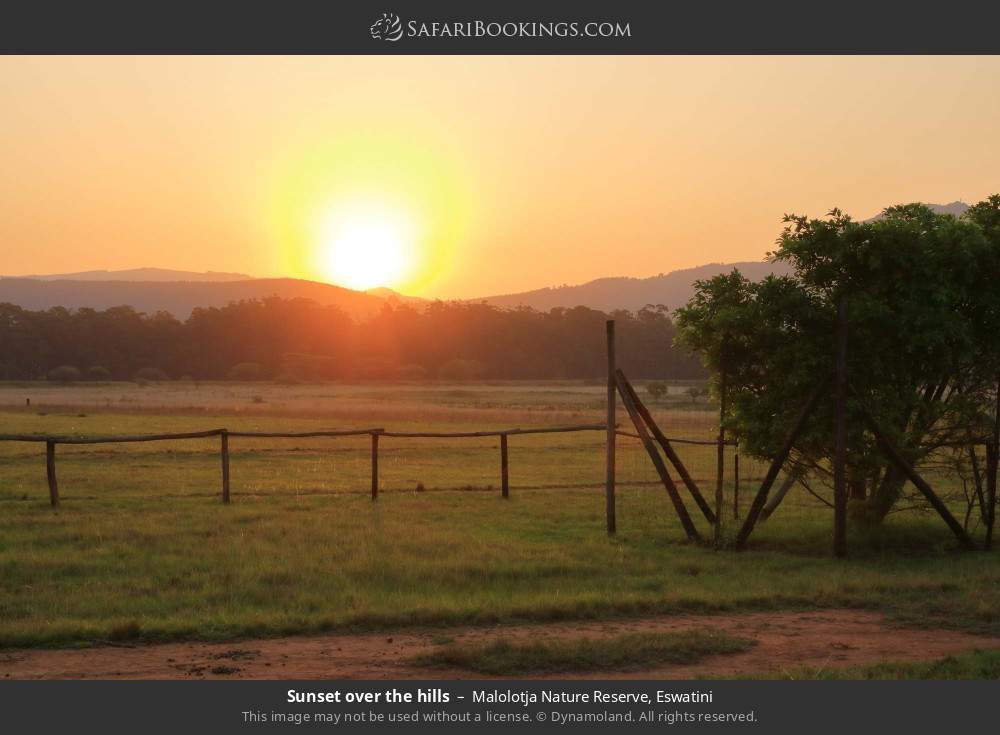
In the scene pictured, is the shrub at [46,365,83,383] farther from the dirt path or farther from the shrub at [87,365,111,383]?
the dirt path

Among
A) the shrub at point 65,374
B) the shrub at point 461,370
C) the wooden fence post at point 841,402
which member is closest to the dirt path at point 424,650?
the wooden fence post at point 841,402

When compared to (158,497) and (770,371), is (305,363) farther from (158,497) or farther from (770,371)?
(770,371)

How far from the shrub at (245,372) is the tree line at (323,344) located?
11 cm

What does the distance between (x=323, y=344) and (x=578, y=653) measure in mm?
112463

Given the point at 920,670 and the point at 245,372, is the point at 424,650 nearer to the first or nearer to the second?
the point at 920,670

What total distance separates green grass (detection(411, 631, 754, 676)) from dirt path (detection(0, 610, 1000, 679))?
6.7 inches

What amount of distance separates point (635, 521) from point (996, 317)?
668 cm

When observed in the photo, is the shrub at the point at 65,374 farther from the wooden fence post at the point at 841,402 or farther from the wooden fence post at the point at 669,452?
the wooden fence post at the point at 841,402

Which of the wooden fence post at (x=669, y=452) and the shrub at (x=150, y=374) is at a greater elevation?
the wooden fence post at (x=669, y=452)

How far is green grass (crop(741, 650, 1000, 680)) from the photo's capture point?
8.42m

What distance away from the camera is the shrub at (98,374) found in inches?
3747

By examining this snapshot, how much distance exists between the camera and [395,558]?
13805mm

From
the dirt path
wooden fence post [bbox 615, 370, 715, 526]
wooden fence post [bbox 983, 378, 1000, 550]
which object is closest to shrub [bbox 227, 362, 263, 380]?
wooden fence post [bbox 615, 370, 715, 526]

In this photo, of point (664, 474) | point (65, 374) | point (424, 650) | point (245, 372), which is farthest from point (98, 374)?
point (424, 650)
